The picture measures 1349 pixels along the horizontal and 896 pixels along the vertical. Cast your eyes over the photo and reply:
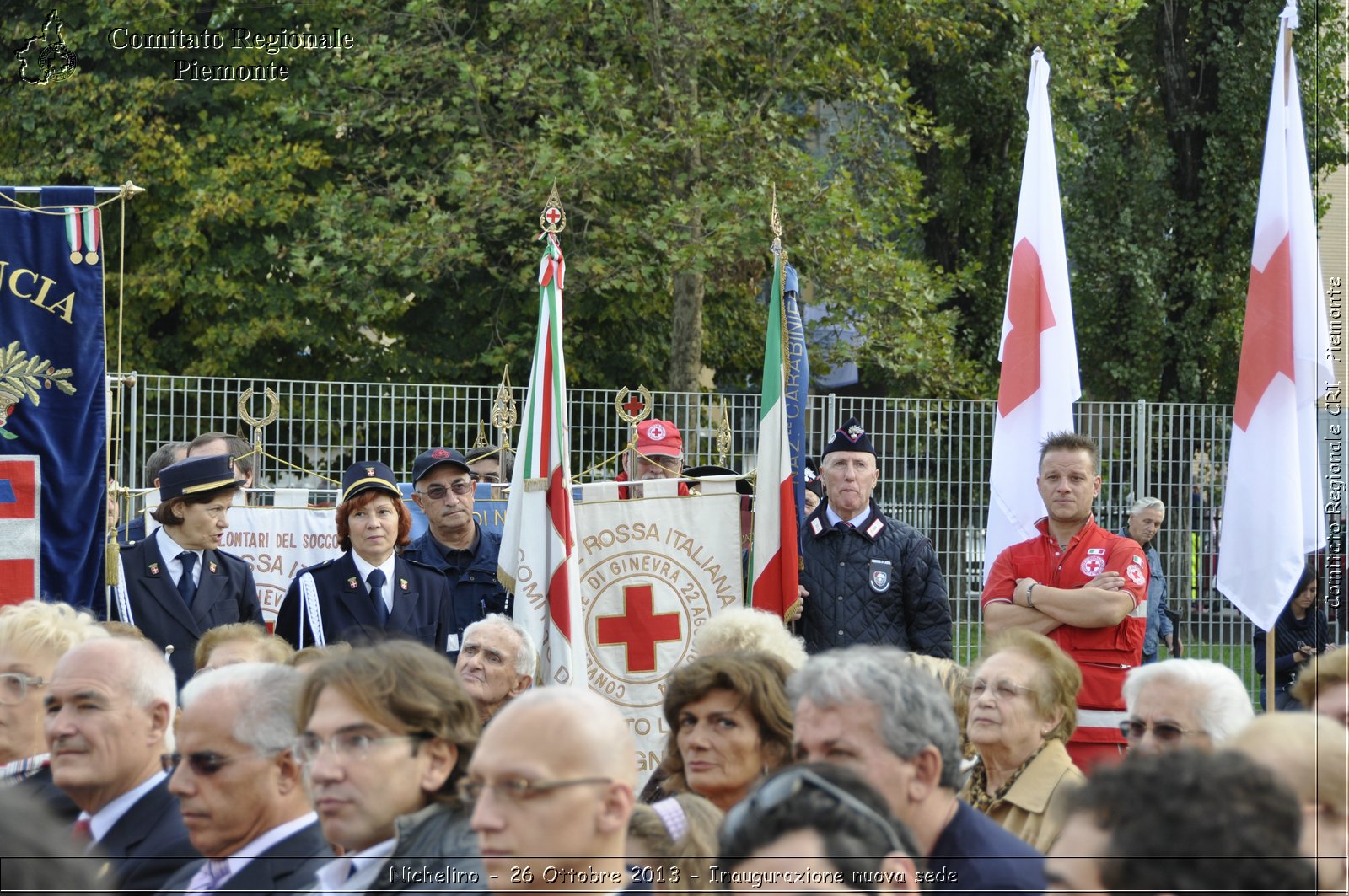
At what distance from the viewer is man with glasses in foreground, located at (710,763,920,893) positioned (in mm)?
2377

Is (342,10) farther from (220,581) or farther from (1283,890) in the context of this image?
(1283,890)

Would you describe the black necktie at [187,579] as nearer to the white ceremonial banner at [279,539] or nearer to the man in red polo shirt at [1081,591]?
the white ceremonial banner at [279,539]

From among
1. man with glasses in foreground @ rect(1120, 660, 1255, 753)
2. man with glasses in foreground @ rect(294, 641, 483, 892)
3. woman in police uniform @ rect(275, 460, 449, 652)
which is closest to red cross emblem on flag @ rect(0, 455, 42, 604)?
woman in police uniform @ rect(275, 460, 449, 652)

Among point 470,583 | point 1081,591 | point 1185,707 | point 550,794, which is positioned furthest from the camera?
point 470,583

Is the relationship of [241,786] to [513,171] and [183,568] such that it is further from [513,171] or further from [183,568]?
[513,171]

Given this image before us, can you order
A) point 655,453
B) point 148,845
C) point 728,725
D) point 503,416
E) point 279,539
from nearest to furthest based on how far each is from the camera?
point 148,845 < point 728,725 < point 655,453 < point 279,539 < point 503,416

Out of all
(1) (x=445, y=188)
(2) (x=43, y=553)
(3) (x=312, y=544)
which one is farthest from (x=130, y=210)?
(2) (x=43, y=553)

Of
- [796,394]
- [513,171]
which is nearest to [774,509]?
[796,394]

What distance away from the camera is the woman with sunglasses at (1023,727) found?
4.21 meters

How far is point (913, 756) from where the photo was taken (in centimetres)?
317

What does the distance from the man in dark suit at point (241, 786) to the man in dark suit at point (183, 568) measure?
2.70 metres

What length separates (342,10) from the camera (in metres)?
15.7

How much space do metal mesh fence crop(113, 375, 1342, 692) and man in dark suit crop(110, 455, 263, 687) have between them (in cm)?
544

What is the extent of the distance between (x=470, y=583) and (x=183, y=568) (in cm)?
139
